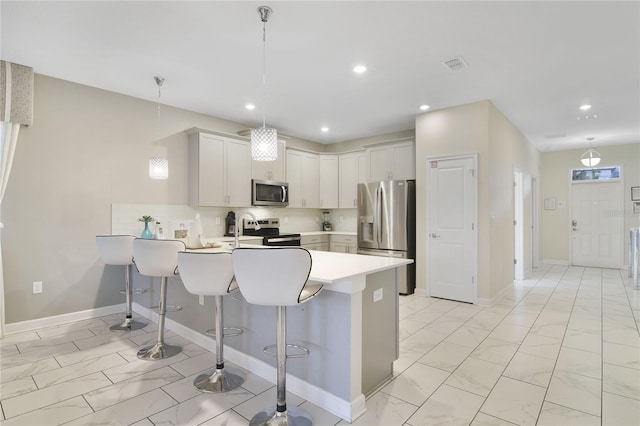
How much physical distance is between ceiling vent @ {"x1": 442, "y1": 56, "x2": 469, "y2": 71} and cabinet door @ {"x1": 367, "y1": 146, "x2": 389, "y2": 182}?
2.29 metres

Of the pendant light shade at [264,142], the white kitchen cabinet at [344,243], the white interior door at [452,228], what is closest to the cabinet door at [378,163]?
the white interior door at [452,228]

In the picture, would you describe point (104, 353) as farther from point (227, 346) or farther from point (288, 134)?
point (288, 134)

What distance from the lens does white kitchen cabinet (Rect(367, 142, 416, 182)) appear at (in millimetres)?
5387

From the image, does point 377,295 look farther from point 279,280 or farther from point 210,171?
point 210,171

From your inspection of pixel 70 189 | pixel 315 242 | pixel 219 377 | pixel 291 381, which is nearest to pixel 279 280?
pixel 291 381

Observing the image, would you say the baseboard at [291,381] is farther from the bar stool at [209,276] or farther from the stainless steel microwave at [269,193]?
the stainless steel microwave at [269,193]

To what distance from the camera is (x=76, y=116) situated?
3852mm

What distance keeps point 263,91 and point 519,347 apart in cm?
386

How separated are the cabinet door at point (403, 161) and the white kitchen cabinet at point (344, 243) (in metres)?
1.35

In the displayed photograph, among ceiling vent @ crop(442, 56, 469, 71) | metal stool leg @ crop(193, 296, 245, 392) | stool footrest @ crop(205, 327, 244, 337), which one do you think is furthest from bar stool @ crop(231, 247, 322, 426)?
ceiling vent @ crop(442, 56, 469, 71)

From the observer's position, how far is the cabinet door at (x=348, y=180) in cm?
641

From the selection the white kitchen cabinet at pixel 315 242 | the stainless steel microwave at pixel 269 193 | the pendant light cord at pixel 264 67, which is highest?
the pendant light cord at pixel 264 67

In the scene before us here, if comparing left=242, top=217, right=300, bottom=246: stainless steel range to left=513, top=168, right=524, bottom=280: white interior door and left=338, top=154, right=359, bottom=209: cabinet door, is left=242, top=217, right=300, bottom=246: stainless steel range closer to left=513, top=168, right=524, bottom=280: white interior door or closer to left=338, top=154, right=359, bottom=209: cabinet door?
left=338, top=154, right=359, bottom=209: cabinet door

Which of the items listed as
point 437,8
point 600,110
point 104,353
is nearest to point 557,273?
point 600,110
